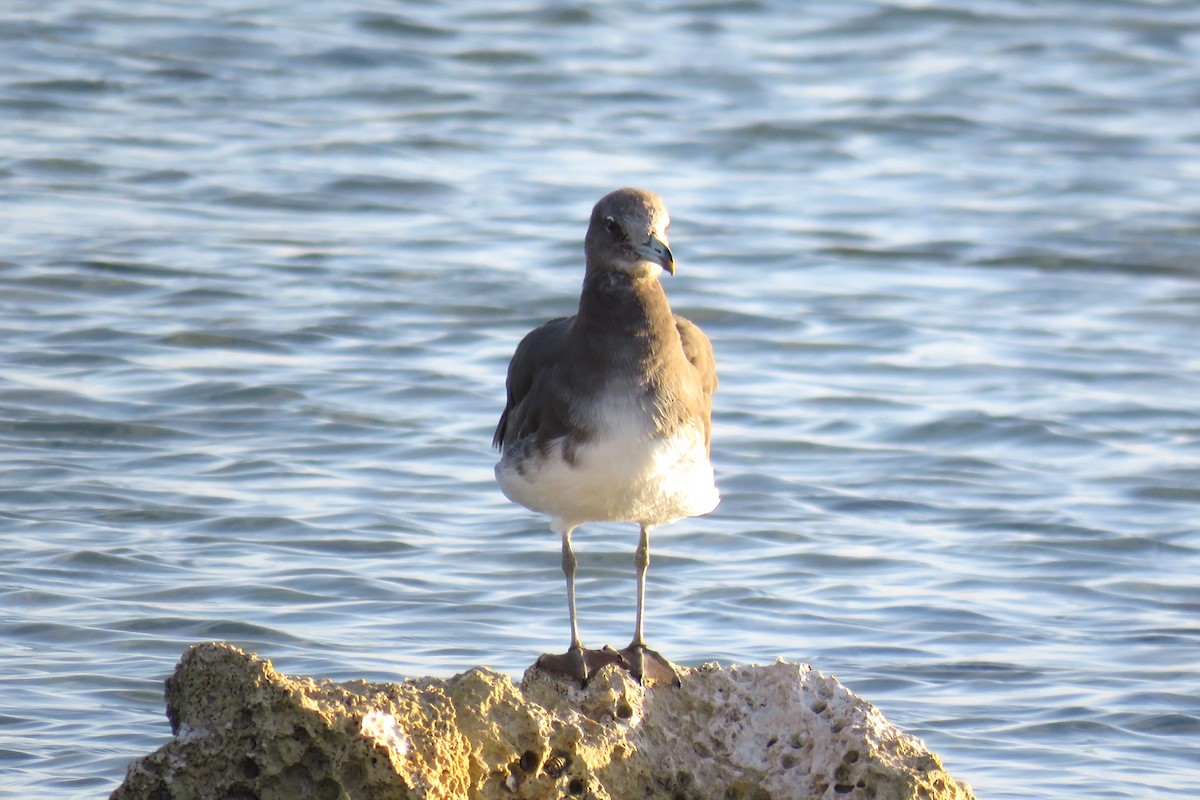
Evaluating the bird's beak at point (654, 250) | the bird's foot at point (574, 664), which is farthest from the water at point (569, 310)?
the bird's beak at point (654, 250)

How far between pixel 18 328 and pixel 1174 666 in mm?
7860

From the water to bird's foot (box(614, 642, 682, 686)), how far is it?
187 centimetres

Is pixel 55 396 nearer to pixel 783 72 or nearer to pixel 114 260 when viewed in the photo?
pixel 114 260

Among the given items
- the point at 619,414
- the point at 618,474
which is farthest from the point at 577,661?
the point at 619,414

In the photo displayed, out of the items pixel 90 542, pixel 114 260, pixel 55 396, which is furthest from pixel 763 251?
pixel 90 542

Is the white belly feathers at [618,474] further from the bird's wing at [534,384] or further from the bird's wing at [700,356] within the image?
the bird's wing at [700,356]

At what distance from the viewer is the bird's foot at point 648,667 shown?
6.34 metres

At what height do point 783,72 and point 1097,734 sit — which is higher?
point 783,72

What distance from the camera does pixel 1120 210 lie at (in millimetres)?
16906

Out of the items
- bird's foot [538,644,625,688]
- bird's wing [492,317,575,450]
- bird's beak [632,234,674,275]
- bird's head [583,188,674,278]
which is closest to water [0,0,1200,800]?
bird's wing [492,317,575,450]

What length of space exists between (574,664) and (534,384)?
1148 mm

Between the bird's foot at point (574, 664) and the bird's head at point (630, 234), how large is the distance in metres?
1.29

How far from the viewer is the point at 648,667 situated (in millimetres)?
6410

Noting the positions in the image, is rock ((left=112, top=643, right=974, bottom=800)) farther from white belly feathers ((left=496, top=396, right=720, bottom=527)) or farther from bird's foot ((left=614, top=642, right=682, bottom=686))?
white belly feathers ((left=496, top=396, right=720, bottom=527))
